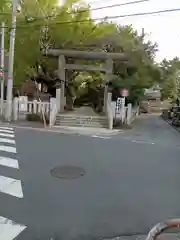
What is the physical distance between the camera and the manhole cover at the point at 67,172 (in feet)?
23.3

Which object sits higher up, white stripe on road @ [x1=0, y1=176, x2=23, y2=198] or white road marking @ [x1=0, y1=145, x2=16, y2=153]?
white road marking @ [x1=0, y1=145, x2=16, y2=153]

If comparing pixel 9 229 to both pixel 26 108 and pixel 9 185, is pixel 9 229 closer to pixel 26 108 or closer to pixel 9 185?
pixel 9 185

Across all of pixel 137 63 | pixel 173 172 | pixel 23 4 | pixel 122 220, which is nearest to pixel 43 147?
pixel 173 172

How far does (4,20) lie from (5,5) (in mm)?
1938

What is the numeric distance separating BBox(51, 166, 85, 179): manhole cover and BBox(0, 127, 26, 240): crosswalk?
0.94 m

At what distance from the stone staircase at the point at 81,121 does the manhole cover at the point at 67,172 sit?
1091 centimetres

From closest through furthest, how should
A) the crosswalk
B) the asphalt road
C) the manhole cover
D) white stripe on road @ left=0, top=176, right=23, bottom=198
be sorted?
the crosswalk < the asphalt road < white stripe on road @ left=0, top=176, right=23, bottom=198 < the manhole cover

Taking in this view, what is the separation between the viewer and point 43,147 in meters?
10.4

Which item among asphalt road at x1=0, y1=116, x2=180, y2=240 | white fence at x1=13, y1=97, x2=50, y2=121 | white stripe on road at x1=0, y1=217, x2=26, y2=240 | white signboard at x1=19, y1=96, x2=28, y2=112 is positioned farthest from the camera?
white signboard at x1=19, y1=96, x2=28, y2=112

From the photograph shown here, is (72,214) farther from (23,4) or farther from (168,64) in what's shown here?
(168,64)

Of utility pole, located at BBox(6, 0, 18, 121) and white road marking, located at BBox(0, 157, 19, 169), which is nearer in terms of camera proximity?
white road marking, located at BBox(0, 157, 19, 169)

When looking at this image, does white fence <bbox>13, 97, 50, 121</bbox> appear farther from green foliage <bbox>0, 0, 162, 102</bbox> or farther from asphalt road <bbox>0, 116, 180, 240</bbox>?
asphalt road <bbox>0, 116, 180, 240</bbox>

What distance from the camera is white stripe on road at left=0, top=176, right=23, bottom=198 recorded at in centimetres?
580

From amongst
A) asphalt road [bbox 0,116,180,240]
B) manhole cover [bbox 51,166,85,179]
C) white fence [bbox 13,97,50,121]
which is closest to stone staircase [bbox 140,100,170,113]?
white fence [bbox 13,97,50,121]
